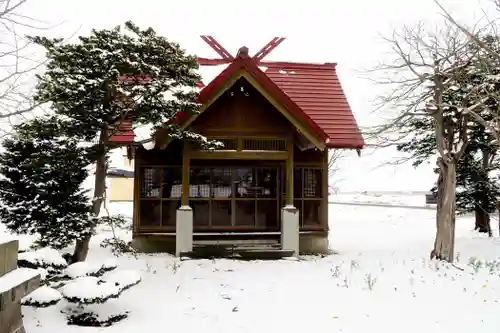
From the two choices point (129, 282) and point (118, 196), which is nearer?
point (129, 282)

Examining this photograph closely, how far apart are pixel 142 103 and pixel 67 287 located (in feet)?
14.2

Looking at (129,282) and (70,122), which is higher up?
(70,122)

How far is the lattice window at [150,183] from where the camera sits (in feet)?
41.1

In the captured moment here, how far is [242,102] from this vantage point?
Answer: 11789 mm

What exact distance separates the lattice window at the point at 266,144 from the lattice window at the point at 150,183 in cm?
279

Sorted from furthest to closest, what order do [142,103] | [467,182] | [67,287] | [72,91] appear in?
[467,182] → [142,103] → [72,91] → [67,287]

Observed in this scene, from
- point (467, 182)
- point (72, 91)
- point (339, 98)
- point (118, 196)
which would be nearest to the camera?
point (72, 91)

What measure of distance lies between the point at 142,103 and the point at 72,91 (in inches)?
59.2

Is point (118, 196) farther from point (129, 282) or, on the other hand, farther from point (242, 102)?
point (129, 282)

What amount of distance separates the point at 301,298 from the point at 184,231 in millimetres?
4360

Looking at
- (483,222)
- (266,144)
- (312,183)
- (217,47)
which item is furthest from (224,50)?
(483,222)

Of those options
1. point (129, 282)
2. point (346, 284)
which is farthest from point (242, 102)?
point (129, 282)

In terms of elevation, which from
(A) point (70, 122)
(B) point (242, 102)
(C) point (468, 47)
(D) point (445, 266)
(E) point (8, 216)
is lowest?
(D) point (445, 266)

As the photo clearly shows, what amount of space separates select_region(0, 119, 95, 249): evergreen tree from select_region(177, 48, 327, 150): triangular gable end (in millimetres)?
2732
